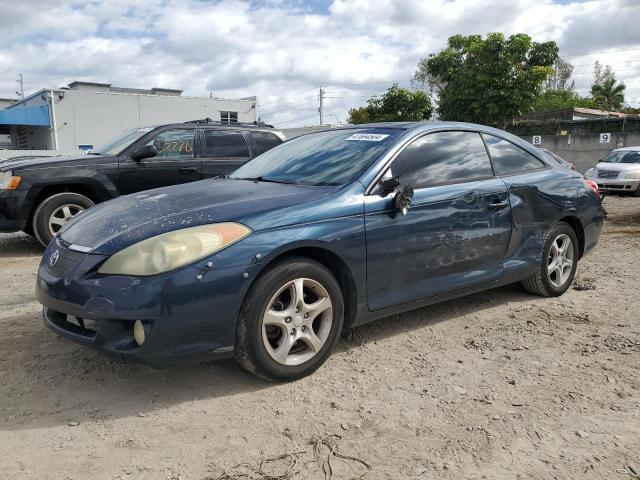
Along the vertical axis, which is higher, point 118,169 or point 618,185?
point 118,169

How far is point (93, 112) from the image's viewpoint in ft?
88.0

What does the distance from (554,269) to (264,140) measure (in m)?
4.75

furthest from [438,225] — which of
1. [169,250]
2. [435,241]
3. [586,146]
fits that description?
[586,146]

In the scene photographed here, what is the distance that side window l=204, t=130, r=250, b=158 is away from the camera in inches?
309

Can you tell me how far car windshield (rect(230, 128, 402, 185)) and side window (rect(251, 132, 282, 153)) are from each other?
370 centimetres

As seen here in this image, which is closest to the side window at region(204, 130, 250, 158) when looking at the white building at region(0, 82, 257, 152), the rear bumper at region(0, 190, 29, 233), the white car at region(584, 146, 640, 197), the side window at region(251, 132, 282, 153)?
the side window at region(251, 132, 282, 153)

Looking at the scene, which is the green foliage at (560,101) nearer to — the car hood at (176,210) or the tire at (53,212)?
the tire at (53,212)

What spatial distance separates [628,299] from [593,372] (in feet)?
6.02

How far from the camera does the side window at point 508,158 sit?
4453 mm

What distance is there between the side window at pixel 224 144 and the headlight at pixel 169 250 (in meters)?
5.06

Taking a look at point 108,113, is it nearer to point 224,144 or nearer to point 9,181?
point 224,144

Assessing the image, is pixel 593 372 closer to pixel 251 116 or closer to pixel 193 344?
pixel 193 344

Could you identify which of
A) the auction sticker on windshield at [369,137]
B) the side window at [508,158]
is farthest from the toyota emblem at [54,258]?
Answer: the side window at [508,158]

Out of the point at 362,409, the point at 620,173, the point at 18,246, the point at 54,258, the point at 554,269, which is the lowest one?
the point at 362,409
